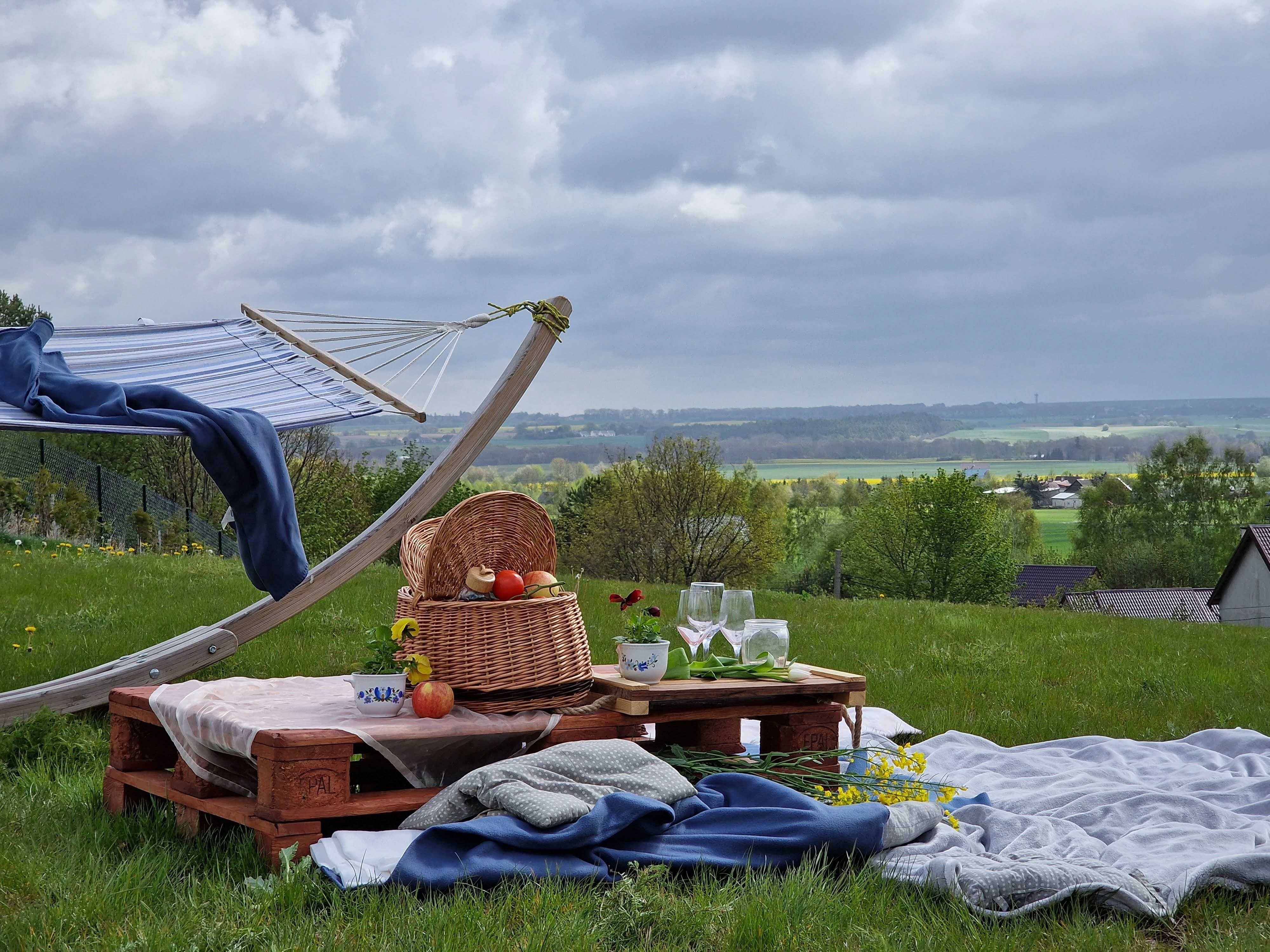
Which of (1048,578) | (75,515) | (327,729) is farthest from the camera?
(1048,578)

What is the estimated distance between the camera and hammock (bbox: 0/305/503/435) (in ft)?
17.5

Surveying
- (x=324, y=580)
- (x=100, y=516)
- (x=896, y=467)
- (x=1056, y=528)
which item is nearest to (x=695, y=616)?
(x=324, y=580)

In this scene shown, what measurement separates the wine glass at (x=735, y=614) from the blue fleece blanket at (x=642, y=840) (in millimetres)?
878

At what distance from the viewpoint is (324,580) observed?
580 centimetres

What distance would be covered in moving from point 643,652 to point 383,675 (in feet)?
3.02

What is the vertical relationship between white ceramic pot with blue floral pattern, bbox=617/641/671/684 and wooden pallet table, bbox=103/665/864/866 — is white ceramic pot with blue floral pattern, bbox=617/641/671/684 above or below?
above

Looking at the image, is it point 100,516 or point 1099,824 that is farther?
point 100,516

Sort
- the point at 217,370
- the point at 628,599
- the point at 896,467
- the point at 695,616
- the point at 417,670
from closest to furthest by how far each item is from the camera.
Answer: the point at 417,670, the point at 628,599, the point at 695,616, the point at 217,370, the point at 896,467

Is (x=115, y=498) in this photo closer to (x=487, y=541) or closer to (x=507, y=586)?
(x=487, y=541)

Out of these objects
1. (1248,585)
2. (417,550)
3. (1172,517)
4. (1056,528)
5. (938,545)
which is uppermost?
(417,550)

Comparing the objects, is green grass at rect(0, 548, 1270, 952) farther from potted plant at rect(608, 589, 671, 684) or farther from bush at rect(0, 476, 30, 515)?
bush at rect(0, 476, 30, 515)

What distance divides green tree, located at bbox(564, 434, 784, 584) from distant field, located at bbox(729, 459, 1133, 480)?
1843cm

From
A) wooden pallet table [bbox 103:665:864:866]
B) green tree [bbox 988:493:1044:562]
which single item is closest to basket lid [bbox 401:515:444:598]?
wooden pallet table [bbox 103:665:864:866]

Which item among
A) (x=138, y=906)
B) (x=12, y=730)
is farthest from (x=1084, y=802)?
(x=12, y=730)
